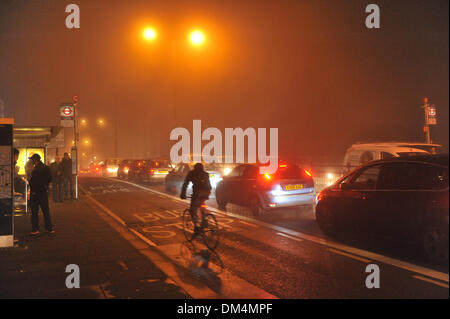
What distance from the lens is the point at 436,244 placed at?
237 inches

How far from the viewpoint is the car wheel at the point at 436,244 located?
19.4 feet

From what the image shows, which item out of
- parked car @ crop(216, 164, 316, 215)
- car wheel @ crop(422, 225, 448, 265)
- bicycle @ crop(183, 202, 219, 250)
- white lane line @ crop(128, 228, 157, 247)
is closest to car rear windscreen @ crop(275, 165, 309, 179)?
parked car @ crop(216, 164, 316, 215)

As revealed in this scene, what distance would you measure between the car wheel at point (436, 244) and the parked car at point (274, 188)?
4.67 meters

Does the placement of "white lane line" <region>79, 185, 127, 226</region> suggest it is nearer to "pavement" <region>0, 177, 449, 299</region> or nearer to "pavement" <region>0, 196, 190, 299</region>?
"pavement" <region>0, 177, 449, 299</region>

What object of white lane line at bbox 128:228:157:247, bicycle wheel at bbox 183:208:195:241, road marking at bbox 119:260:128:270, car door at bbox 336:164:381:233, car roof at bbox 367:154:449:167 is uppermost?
car roof at bbox 367:154:449:167

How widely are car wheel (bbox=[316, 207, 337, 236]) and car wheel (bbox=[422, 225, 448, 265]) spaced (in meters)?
2.25

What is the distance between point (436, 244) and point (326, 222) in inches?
107

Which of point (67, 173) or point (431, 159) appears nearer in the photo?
point (431, 159)

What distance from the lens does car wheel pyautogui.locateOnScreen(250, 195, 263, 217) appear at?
35.9ft

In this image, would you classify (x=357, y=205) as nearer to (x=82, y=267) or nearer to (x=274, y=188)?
(x=274, y=188)

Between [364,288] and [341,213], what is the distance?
3052mm

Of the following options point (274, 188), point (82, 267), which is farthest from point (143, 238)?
point (274, 188)

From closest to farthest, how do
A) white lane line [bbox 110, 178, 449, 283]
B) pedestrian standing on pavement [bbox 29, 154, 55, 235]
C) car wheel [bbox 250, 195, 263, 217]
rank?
white lane line [bbox 110, 178, 449, 283], pedestrian standing on pavement [bbox 29, 154, 55, 235], car wheel [bbox 250, 195, 263, 217]
